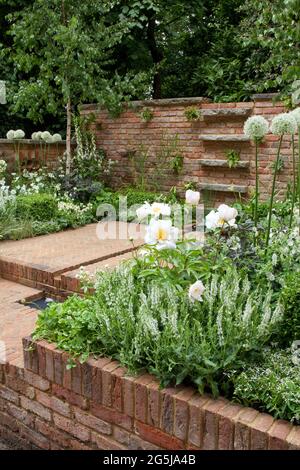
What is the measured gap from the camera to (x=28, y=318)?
3.12m

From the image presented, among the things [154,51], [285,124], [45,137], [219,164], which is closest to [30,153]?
[45,137]

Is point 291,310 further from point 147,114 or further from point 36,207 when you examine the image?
point 147,114

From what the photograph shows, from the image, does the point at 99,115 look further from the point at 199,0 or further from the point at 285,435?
the point at 285,435

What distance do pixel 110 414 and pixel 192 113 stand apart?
15.9 feet

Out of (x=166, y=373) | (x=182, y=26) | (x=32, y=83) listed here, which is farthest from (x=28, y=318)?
(x=182, y=26)

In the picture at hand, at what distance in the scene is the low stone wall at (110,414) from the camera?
1693 millimetres

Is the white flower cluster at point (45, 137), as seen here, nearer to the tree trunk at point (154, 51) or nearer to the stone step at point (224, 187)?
the stone step at point (224, 187)

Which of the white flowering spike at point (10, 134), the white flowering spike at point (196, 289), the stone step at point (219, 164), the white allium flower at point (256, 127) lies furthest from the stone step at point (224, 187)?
the white flowering spike at point (196, 289)

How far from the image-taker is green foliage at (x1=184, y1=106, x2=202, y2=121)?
241 inches

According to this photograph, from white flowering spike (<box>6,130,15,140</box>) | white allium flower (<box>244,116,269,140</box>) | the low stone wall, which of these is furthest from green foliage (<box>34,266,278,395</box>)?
white flowering spike (<box>6,130,15,140</box>)

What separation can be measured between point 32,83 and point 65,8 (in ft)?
3.83

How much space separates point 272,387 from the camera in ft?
5.77

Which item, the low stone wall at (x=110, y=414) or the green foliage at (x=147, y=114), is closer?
the low stone wall at (x=110, y=414)

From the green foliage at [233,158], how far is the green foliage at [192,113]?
27.4 inches
